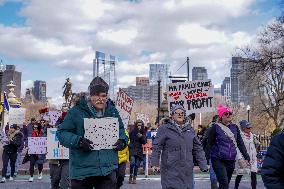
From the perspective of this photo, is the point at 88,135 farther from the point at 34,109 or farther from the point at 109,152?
the point at 34,109

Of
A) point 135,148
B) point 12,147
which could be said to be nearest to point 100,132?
point 135,148

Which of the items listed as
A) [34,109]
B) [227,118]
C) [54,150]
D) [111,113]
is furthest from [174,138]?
[34,109]

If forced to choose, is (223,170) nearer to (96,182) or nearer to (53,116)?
(96,182)

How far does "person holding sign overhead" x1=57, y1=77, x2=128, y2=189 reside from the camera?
5.66 m

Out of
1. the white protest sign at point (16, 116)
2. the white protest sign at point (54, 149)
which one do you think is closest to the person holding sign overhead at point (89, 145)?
the white protest sign at point (54, 149)

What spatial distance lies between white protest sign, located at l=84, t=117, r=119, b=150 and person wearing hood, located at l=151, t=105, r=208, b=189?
155 cm

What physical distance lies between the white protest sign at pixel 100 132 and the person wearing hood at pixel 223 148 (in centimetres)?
359

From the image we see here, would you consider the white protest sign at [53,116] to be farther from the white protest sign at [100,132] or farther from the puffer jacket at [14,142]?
the white protest sign at [100,132]

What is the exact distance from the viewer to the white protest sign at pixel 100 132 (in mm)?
5750

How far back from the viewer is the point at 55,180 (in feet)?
33.2

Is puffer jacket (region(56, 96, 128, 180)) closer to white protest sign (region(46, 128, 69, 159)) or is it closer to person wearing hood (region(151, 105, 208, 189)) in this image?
person wearing hood (region(151, 105, 208, 189))

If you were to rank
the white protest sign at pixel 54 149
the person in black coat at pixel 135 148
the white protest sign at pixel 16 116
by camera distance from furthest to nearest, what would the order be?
the white protest sign at pixel 16 116 < the person in black coat at pixel 135 148 < the white protest sign at pixel 54 149

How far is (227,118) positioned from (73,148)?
410 centimetres

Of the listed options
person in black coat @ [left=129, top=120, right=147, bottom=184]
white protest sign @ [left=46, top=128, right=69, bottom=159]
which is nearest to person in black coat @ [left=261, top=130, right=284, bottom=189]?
white protest sign @ [left=46, top=128, right=69, bottom=159]
